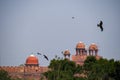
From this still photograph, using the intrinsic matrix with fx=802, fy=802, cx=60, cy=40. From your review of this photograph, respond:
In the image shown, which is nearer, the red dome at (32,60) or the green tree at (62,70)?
the green tree at (62,70)

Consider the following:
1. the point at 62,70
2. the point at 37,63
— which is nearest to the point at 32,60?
the point at 37,63

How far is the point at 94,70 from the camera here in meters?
80.8

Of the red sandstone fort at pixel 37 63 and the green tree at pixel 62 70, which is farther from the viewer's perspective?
the red sandstone fort at pixel 37 63

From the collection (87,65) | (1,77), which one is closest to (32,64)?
(1,77)

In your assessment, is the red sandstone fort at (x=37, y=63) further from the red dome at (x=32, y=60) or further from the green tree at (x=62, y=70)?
the green tree at (x=62, y=70)

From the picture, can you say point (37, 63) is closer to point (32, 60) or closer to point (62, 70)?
point (32, 60)

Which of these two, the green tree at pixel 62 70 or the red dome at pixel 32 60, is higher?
the red dome at pixel 32 60

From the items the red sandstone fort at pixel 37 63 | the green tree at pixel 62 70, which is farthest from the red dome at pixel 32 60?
the green tree at pixel 62 70

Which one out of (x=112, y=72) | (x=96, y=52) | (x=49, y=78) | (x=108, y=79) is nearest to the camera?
(x=108, y=79)

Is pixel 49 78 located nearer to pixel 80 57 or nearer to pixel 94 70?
pixel 94 70

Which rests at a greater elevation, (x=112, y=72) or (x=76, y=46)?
(x=76, y=46)

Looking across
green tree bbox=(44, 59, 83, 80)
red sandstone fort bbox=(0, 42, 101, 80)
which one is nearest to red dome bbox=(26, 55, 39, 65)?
red sandstone fort bbox=(0, 42, 101, 80)

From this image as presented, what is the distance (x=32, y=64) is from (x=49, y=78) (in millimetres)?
43061

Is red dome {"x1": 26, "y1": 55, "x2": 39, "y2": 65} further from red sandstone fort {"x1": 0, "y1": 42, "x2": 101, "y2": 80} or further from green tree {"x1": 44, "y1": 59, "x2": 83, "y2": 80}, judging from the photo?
green tree {"x1": 44, "y1": 59, "x2": 83, "y2": 80}
